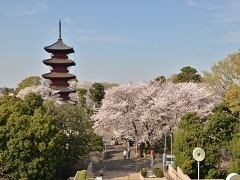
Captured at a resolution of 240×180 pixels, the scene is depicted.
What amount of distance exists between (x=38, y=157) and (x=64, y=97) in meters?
23.7

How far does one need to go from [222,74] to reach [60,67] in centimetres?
2301

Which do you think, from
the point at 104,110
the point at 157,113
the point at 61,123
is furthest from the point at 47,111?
the point at 157,113

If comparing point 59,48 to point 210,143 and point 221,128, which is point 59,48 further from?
point 210,143

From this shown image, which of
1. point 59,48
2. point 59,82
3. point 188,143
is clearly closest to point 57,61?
point 59,48

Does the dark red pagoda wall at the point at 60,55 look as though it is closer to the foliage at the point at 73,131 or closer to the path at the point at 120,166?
the path at the point at 120,166

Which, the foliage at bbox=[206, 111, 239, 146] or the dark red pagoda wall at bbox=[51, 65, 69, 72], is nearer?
the foliage at bbox=[206, 111, 239, 146]

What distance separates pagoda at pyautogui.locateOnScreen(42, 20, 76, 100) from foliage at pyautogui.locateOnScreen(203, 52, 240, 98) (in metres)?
18.9

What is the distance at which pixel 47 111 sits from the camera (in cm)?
2652

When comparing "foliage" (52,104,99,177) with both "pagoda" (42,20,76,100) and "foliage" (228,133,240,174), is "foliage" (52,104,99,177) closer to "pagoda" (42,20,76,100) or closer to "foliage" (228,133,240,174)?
"foliage" (228,133,240,174)

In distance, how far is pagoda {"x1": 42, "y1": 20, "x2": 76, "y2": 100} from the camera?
46219 millimetres

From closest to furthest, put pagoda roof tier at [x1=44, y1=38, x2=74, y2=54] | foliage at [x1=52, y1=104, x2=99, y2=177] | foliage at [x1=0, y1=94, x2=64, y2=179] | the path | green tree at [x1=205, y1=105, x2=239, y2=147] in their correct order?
foliage at [x1=0, y1=94, x2=64, y2=179] < green tree at [x1=205, y1=105, x2=239, y2=147] < foliage at [x1=52, y1=104, x2=99, y2=177] < the path < pagoda roof tier at [x1=44, y1=38, x2=74, y2=54]

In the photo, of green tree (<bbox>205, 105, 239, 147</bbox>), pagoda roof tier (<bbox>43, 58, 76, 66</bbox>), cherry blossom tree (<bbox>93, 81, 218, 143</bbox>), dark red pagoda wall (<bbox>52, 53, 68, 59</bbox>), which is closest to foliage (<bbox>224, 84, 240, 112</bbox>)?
green tree (<bbox>205, 105, 239, 147</bbox>)

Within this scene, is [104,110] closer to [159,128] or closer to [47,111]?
[159,128]

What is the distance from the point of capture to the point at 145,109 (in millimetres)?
33125
